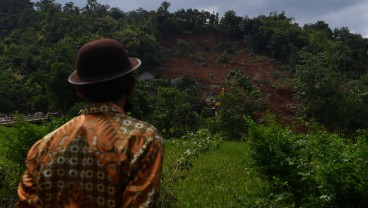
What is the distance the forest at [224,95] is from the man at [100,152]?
1.95ft

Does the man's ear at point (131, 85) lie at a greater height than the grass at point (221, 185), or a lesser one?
greater

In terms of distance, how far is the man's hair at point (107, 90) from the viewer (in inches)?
68.3

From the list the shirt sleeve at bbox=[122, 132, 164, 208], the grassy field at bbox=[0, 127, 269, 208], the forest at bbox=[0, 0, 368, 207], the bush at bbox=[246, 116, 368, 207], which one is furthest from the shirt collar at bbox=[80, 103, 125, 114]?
the grassy field at bbox=[0, 127, 269, 208]

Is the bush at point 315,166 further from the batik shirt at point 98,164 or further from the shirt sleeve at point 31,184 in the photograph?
the shirt sleeve at point 31,184

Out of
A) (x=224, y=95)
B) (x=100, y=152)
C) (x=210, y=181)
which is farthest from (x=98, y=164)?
(x=224, y=95)

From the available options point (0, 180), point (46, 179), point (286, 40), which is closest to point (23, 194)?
point (46, 179)

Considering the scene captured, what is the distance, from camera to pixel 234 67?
166ft

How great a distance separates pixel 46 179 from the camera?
1.73m

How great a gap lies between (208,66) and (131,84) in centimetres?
4937

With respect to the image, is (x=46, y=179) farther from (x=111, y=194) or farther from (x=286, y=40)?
(x=286, y=40)

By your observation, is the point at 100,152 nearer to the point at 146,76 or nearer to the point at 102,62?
the point at 102,62

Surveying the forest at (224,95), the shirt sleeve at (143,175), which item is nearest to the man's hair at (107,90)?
the shirt sleeve at (143,175)

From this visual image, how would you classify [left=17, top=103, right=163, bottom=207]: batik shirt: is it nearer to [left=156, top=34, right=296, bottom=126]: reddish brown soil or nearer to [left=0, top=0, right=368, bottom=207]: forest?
[left=0, top=0, right=368, bottom=207]: forest

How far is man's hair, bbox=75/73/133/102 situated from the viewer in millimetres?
1735
